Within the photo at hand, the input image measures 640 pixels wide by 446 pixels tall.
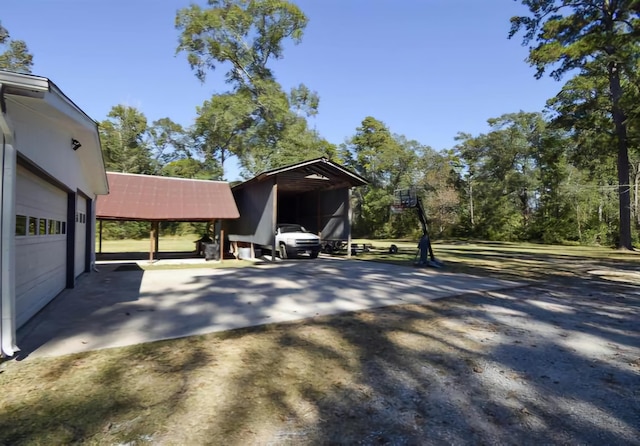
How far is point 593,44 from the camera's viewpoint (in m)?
17.0

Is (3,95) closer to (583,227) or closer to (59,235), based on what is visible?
(59,235)

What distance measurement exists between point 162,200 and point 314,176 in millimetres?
7049

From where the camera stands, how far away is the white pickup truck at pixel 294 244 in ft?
52.0

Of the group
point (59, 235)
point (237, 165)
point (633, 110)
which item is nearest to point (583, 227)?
point (633, 110)

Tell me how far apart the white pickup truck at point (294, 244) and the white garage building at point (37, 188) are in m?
7.93

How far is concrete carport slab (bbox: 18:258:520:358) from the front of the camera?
482cm

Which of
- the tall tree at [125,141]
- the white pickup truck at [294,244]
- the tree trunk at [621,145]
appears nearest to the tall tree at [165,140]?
the tall tree at [125,141]

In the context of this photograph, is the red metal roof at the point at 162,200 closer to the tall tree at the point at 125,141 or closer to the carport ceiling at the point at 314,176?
the carport ceiling at the point at 314,176

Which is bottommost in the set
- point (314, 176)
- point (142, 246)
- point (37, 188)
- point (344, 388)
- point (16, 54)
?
point (344, 388)

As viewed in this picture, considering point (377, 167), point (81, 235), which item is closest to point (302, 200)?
point (81, 235)

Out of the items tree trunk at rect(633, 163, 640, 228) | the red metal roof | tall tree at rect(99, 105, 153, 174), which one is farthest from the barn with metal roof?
tree trunk at rect(633, 163, 640, 228)

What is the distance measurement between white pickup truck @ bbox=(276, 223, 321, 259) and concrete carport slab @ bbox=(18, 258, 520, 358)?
4.29 metres

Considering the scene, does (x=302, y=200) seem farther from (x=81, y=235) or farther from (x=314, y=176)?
(x=81, y=235)

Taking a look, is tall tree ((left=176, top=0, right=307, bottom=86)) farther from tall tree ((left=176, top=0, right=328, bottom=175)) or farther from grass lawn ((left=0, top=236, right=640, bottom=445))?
grass lawn ((left=0, top=236, right=640, bottom=445))
